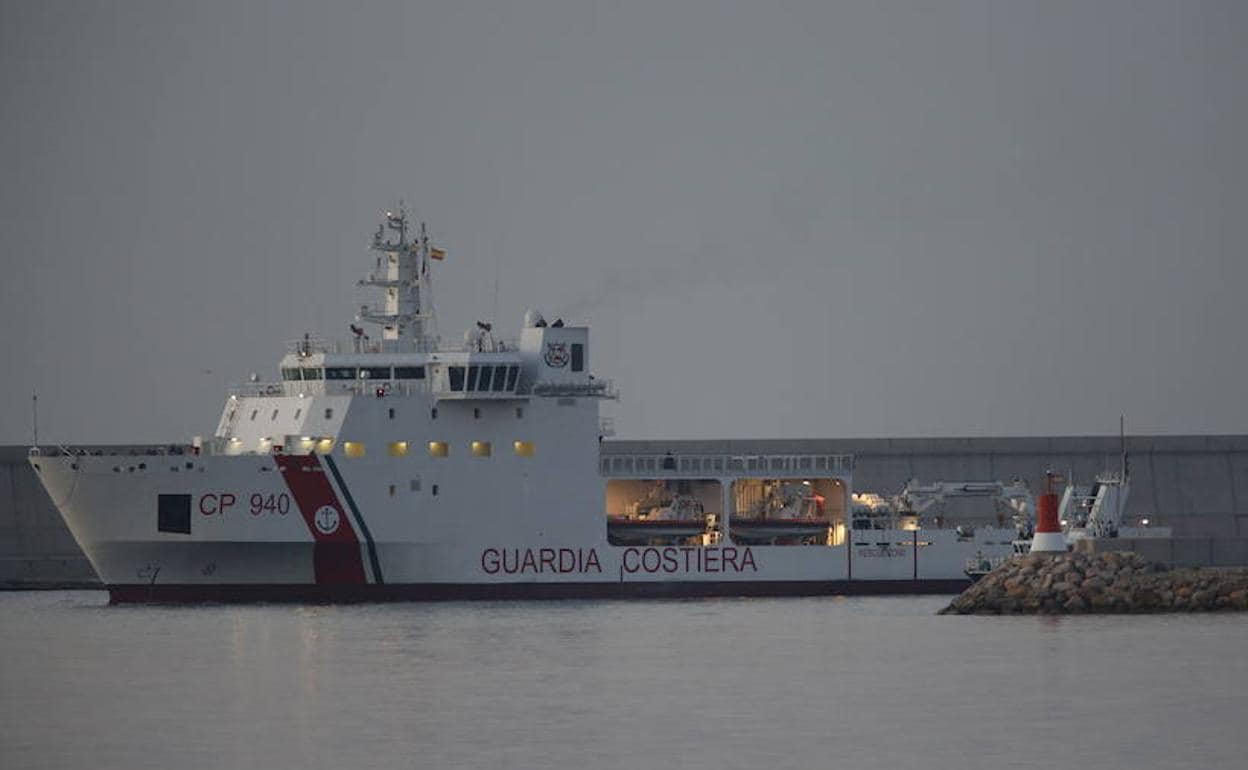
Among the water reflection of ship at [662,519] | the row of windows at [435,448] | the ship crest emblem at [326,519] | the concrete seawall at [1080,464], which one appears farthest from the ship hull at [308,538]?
the concrete seawall at [1080,464]

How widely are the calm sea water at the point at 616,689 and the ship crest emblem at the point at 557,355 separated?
16.5 feet

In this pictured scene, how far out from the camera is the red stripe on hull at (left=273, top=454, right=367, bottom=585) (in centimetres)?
4516

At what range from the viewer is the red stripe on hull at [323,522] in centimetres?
4516

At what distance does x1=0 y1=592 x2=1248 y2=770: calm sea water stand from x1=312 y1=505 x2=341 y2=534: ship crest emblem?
71.5 inches

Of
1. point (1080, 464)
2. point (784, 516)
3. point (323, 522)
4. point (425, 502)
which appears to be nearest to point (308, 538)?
point (323, 522)

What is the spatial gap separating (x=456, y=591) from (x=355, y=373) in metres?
3.98

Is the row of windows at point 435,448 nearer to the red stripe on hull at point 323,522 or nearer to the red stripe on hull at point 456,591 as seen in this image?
the red stripe on hull at point 323,522

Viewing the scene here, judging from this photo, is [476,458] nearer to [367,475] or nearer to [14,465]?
[367,475]

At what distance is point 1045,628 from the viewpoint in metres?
40.1

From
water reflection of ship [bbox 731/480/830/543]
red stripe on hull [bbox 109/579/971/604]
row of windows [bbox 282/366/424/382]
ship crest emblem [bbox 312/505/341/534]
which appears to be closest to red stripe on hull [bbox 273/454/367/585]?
ship crest emblem [bbox 312/505/341/534]

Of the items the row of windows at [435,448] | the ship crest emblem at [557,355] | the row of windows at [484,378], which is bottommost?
the row of windows at [435,448]

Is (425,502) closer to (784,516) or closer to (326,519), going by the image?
(326,519)

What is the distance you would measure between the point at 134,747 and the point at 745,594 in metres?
22.7

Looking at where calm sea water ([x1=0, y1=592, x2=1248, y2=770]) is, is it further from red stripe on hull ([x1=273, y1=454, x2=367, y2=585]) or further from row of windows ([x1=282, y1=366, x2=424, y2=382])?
row of windows ([x1=282, y1=366, x2=424, y2=382])
